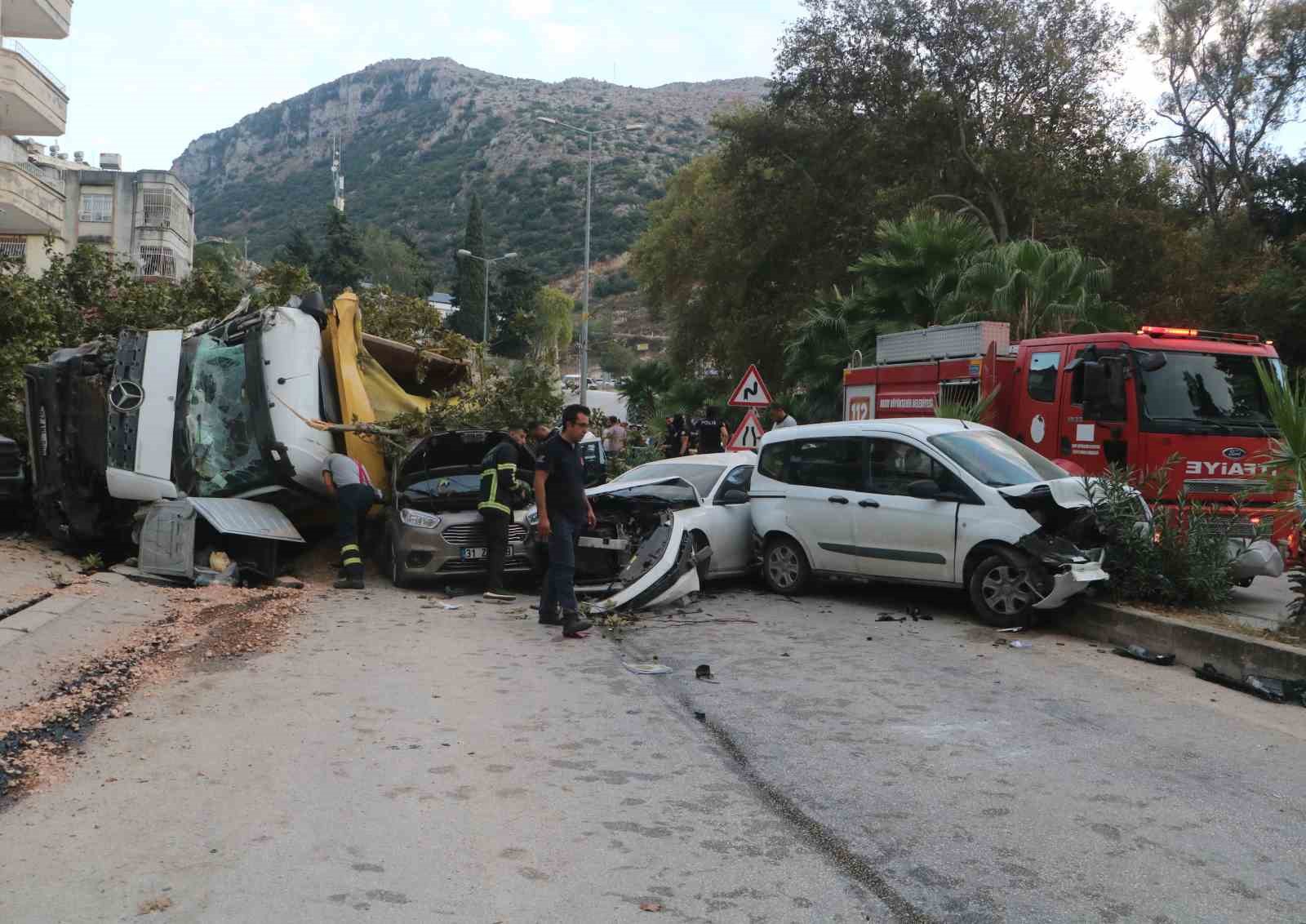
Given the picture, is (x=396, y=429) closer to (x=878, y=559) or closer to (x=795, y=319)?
(x=878, y=559)

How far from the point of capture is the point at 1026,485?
9438mm

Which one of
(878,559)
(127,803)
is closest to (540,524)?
(878,559)

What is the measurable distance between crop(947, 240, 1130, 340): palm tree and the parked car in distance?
915cm

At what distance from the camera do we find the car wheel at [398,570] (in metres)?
11.5

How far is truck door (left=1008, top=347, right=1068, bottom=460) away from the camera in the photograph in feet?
39.1

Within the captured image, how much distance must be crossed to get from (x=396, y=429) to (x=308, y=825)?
28.3ft

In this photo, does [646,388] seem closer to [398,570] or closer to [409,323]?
[409,323]

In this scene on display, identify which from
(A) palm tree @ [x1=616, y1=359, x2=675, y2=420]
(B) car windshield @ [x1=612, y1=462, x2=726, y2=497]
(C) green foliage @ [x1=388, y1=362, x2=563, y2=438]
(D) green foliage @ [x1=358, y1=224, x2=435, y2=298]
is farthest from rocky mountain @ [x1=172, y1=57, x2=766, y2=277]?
(B) car windshield @ [x1=612, y1=462, x2=726, y2=497]

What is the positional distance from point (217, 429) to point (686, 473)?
498 centimetres

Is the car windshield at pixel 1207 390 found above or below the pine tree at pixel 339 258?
below

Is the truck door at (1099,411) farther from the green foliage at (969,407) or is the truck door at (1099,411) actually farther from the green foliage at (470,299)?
the green foliage at (470,299)

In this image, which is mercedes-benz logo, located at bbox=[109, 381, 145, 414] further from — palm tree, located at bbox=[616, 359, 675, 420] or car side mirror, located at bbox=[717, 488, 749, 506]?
palm tree, located at bbox=[616, 359, 675, 420]

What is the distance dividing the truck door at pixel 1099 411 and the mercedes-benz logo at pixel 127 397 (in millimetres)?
9460

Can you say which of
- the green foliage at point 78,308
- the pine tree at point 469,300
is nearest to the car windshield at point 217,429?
the green foliage at point 78,308
